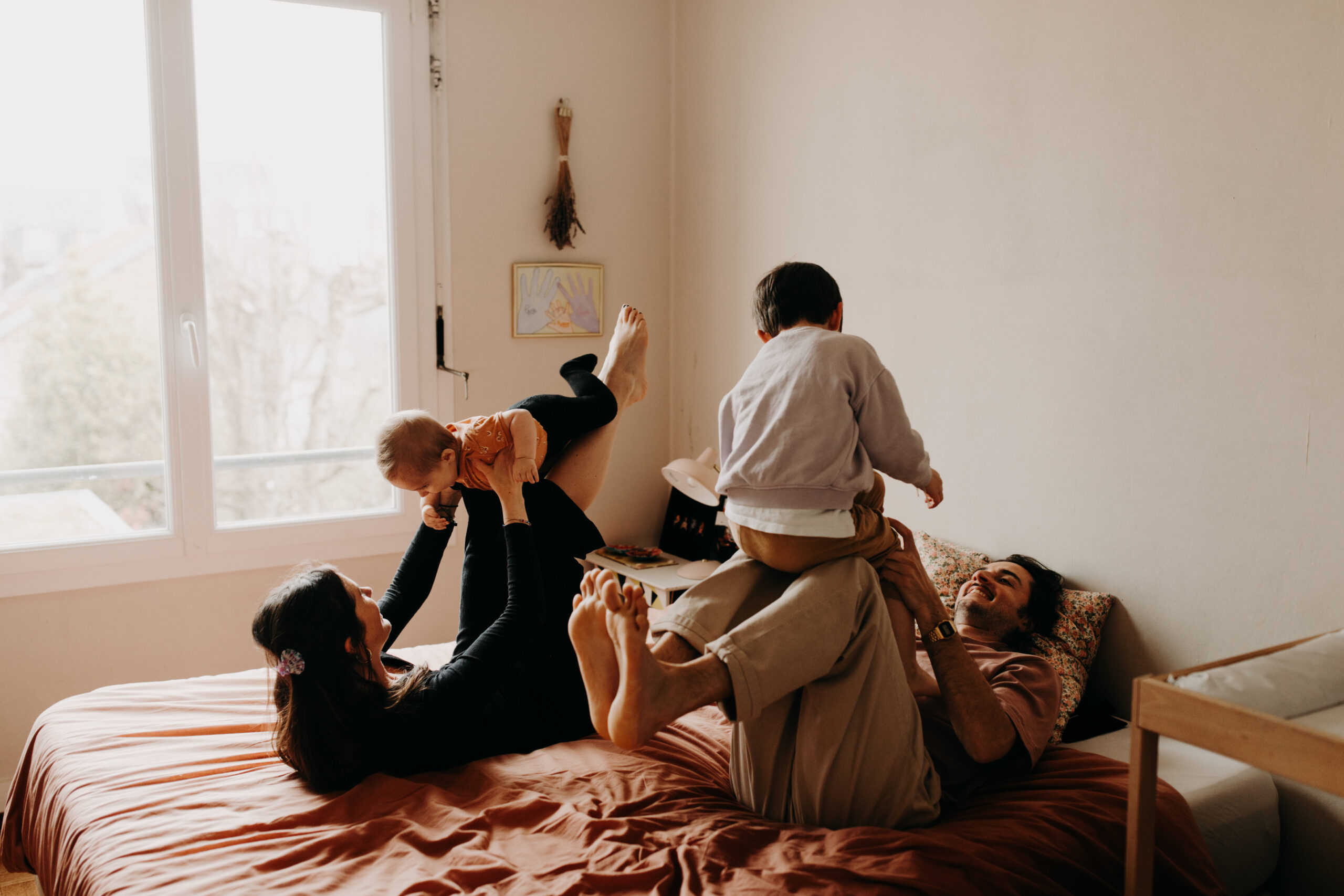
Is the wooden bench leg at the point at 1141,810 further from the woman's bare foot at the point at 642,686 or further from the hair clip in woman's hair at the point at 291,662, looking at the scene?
the hair clip in woman's hair at the point at 291,662

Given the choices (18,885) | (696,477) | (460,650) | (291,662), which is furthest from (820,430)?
(18,885)

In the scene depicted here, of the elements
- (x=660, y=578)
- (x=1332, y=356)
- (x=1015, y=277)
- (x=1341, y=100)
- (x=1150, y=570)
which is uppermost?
(x=1341, y=100)

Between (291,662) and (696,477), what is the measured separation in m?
1.42

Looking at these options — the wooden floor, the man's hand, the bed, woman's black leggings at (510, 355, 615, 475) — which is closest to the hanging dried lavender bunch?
woman's black leggings at (510, 355, 615, 475)

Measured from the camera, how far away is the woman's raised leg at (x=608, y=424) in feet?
7.56

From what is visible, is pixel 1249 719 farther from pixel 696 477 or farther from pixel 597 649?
pixel 696 477

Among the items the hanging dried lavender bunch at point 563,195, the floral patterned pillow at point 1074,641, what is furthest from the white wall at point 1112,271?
the hanging dried lavender bunch at point 563,195

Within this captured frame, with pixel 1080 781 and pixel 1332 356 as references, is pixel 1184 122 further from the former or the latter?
pixel 1080 781

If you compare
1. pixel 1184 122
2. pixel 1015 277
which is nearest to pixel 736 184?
pixel 1015 277

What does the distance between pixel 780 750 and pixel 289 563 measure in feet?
7.37

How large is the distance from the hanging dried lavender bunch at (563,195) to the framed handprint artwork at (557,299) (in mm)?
125

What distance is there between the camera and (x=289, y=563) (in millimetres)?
3393

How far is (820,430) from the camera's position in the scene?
177 centimetres

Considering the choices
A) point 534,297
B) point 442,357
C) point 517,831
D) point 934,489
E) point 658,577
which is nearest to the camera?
point 517,831
